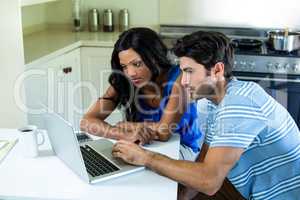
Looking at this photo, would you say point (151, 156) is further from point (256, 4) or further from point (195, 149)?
point (256, 4)

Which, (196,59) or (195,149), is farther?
(195,149)

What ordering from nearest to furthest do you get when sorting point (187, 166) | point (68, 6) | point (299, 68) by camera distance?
1. point (187, 166)
2. point (299, 68)
3. point (68, 6)

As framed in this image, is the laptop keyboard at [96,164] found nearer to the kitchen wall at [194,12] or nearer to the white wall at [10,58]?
the white wall at [10,58]

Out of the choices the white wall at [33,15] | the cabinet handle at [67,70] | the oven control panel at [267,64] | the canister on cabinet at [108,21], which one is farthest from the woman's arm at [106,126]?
the white wall at [33,15]

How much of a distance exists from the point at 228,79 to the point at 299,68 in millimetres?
1394

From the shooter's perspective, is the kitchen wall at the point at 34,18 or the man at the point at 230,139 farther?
the kitchen wall at the point at 34,18

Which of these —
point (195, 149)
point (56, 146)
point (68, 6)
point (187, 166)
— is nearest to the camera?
point (187, 166)

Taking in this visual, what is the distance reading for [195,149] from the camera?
203cm

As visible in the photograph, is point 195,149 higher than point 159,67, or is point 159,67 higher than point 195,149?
point 159,67

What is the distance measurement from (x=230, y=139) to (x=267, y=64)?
1564 millimetres

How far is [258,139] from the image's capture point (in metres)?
1.61

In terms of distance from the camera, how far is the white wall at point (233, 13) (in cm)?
332

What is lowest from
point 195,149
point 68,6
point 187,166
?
point 195,149

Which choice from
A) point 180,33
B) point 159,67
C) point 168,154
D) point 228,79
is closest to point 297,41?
point 180,33
